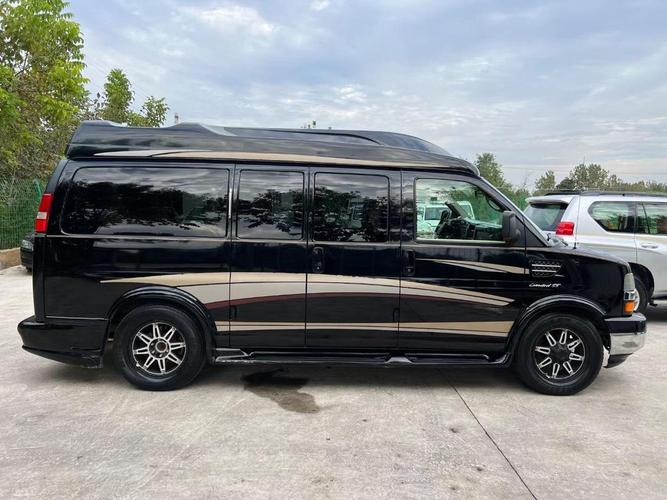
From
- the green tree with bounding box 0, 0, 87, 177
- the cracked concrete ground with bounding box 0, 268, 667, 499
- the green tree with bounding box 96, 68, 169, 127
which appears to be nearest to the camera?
the cracked concrete ground with bounding box 0, 268, 667, 499

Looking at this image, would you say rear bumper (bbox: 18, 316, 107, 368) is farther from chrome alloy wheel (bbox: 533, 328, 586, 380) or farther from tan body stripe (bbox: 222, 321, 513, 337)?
chrome alloy wheel (bbox: 533, 328, 586, 380)

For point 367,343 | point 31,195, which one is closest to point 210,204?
point 367,343

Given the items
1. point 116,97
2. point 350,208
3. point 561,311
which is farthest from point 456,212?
point 116,97

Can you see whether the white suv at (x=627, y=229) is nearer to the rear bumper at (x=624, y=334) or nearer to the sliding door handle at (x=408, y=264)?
the rear bumper at (x=624, y=334)


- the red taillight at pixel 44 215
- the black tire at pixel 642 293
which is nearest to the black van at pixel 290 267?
the red taillight at pixel 44 215

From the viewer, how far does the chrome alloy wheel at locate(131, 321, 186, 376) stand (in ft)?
14.6

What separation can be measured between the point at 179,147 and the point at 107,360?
97.8 inches

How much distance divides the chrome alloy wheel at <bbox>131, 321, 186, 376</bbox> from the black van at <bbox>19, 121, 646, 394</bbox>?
13 mm

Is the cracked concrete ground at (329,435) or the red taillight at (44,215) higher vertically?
the red taillight at (44,215)

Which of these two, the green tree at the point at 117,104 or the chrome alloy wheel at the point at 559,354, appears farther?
the green tree at the point at 117,104

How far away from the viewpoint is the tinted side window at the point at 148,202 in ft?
14.4

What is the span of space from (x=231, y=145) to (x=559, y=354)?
345 cm

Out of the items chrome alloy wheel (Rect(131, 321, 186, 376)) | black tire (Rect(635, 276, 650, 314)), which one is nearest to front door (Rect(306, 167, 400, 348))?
chrome alloy wheel (Rect(131, 321, 186, 376))

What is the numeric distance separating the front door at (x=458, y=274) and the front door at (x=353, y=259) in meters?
0.13
